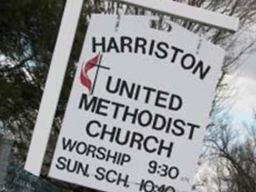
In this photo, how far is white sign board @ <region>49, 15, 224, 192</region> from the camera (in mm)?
4809

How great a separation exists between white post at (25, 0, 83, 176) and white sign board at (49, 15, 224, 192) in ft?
0.41

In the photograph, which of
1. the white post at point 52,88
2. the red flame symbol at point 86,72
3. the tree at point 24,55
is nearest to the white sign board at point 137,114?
the red flame symbol at point 86,72

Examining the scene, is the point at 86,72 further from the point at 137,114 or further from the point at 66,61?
the point at 137,114

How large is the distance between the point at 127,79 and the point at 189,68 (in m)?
0.38

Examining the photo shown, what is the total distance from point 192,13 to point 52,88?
0.96 metres

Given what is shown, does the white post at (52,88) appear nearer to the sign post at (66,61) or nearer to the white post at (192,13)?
the sign post at (66,61)

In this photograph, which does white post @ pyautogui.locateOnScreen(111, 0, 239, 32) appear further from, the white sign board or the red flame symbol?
the red flame symbol

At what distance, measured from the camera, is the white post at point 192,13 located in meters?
5.00

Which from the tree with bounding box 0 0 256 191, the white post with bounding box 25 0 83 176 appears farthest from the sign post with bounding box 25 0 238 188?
the tree with bounding box 0 0 256 191

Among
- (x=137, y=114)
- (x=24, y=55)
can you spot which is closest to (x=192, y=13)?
(x=137, y=114)

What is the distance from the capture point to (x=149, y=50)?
493 cm

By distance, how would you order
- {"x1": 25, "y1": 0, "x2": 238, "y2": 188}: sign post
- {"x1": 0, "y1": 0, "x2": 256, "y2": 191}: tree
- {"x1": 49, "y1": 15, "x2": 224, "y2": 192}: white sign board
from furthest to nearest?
{"x1": 0, "y1": 0, "x2": 256, "y2": 191}: tree → {"x1": 25, "y1": 0, "x2": 238, "y2": 188}: sign post → {"x1": 49, "y1": 15, "x2": 224, "y2": 192}: white sign board

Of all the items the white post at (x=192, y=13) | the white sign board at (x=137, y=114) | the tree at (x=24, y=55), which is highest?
the tree at (x=24, y=55)

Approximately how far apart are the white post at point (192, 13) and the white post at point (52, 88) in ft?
1.29
